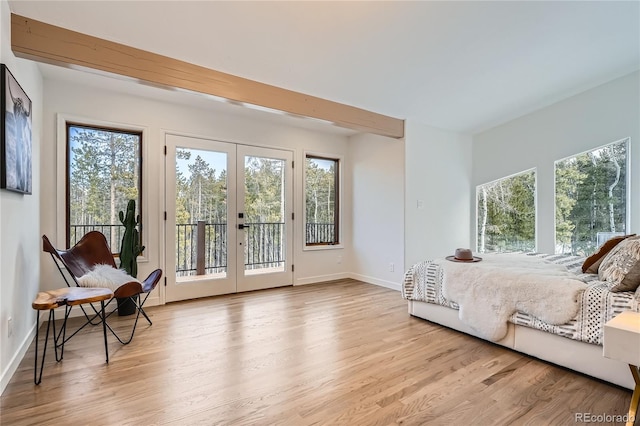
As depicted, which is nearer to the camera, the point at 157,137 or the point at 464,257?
the point at 464,257

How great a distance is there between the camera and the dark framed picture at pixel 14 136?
6.46ft

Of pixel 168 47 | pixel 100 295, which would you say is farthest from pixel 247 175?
pixel 100 295

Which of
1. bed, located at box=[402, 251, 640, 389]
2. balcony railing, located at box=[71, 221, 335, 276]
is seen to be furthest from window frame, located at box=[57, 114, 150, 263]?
bed, located at box=[402, 251, 640, 389]

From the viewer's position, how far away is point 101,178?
3.57 m

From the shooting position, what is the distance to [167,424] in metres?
1.67

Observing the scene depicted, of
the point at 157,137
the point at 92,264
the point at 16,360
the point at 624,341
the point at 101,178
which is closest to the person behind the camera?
the point at 624,341

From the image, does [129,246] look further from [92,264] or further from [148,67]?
[148,67]

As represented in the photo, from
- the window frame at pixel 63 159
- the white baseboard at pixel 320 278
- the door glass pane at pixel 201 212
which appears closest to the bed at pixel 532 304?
the white baseboard at pixel 320 278

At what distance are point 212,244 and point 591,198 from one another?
16.9ft

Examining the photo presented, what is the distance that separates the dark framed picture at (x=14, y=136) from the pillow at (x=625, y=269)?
399cm

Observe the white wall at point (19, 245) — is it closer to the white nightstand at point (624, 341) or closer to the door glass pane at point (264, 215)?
the door glass pane at point (264, 215)

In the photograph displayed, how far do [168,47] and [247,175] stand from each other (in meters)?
2.11

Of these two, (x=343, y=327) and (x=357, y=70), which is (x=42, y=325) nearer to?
(x=343, y=327)

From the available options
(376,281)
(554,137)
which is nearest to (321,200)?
(376,281)
